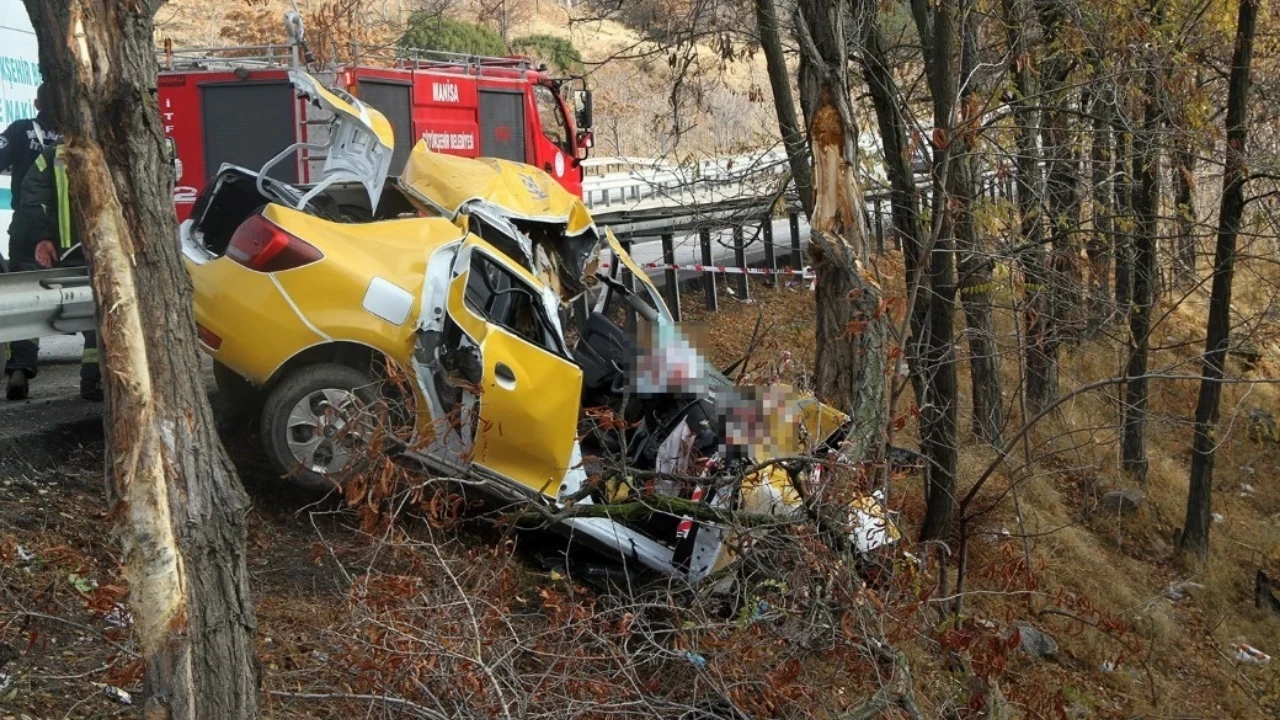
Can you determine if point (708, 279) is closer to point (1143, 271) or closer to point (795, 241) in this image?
point (795, 241)

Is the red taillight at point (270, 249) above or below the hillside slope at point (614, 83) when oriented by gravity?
below

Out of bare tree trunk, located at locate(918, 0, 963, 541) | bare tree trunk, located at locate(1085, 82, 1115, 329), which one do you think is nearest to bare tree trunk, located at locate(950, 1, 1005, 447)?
bare tree trunk, located at locate(918, 0, 963, 541)

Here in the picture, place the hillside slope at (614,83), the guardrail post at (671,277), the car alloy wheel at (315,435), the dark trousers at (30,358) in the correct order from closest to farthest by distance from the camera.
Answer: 1. the car alloy wheel at (315,435)
2. the dark trousers at (30,358)
3. the guardrail post at (671,277)
4. the hillside slope at (614,83)

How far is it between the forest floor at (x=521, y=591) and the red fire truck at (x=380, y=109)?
3.43 m

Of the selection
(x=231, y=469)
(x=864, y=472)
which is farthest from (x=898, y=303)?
(x=231, y=469)

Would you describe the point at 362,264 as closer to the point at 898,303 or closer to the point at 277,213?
the point at 277,213

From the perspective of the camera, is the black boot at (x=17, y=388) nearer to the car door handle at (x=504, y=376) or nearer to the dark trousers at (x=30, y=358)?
the dark trousers at (x=30, y=358)

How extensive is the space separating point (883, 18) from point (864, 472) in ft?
20.7

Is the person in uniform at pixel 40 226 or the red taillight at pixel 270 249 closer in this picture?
the red taillight at pixel 270 249

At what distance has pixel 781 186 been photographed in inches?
401

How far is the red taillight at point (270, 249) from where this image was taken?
22.0 feet

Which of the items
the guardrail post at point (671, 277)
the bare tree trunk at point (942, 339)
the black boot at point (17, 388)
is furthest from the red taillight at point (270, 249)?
the guardrail post at point (671, 277)

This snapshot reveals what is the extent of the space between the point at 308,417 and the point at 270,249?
35.3 inches

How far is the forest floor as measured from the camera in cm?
483
